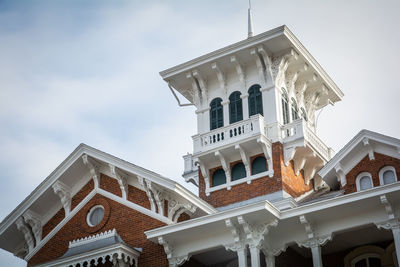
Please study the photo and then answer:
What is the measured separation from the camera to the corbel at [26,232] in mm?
22203

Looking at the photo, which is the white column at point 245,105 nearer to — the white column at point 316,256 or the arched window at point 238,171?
the arched window at point 238,171

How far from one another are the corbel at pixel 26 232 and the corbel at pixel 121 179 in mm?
3525

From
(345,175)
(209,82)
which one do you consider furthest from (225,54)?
(345,175)

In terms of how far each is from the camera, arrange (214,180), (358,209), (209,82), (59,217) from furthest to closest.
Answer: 1. (209,82)
2. (214,180)
3. (59,217)
4. (358,209)

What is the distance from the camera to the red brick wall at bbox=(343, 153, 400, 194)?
64.4 ft

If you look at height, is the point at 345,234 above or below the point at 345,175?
below

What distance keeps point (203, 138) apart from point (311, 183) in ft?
15.1

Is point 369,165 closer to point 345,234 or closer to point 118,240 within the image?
point 345,234

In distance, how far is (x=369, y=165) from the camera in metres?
20.0

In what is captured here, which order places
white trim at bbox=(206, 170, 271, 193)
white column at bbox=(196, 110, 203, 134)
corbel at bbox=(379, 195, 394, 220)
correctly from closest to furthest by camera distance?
corbel at bbox=(379, 195, 394, 220) < white trim at bbox=(206, 170, 271, 193) < white column at bbox=(196, 110, 203, 134)

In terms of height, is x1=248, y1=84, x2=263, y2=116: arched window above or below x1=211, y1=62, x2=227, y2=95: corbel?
below

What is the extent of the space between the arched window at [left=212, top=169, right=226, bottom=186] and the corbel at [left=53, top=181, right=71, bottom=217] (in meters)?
6.07

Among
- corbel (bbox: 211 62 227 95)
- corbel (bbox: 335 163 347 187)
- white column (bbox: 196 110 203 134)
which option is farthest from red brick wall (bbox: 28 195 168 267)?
corbel (bbox: 211 62 227 95)

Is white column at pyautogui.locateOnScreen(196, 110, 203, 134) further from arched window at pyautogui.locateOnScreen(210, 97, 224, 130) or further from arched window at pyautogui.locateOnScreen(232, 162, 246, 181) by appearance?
arched window at pyautogui.locateOnScreen(232, 162, 246, 181)
